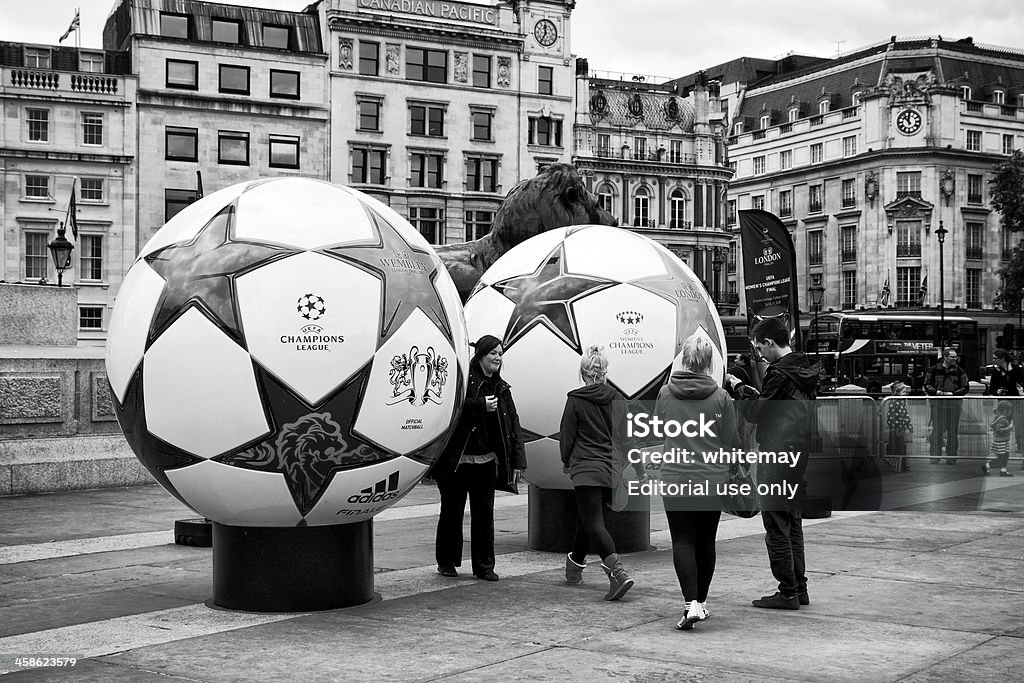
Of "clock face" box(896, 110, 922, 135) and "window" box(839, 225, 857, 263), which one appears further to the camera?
"window" box(839, 225, 857, 263)

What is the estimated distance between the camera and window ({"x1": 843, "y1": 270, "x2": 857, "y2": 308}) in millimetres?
89250


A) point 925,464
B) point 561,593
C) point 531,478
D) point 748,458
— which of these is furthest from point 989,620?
point 925,464

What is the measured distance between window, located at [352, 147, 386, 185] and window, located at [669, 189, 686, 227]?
24.3 meters

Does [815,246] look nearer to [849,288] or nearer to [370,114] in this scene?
[849,288]

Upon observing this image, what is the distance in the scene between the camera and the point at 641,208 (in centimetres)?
8162

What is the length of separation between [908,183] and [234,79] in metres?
49.5

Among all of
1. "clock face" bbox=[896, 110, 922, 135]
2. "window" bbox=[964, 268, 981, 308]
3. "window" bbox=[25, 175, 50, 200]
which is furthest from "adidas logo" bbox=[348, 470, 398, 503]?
"clock face" bbox=[896, 110, 922, 135]

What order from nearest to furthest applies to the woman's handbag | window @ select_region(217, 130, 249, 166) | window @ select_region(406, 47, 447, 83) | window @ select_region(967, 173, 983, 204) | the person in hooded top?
1. the woman's handbag
2. the person in hooded top
3. window @ select_region(217, 130, 249, 166)
4. window @ select_region(406, 47, 447, 83)
5. window @ select_region(967, 173, 983, 204)

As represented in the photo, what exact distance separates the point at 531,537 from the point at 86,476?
750 cm

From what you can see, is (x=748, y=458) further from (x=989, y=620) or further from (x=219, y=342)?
(x=219, y=342)

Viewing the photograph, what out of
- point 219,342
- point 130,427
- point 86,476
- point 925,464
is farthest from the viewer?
point 925,464

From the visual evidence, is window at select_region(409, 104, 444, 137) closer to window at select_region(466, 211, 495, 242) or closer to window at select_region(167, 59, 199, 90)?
window at select_region(466, 211, 495, 242)

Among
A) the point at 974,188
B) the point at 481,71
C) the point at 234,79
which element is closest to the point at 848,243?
the point at 974,188

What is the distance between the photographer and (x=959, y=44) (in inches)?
3575
